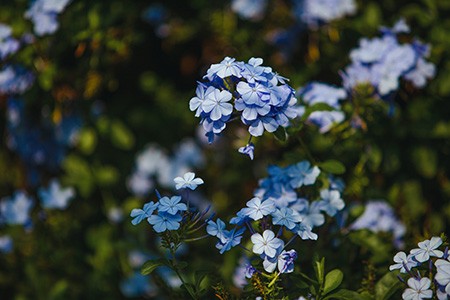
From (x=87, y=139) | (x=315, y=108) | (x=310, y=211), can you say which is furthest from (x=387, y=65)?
(x=87, y=139)

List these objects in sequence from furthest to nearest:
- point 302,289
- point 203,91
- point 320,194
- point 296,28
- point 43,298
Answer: point 296,28, point 43,298, point 320,194, point 302,289, point 203,91

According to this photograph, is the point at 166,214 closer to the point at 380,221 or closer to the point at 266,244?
the point at 266,244

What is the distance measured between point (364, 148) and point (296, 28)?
850 millimetres

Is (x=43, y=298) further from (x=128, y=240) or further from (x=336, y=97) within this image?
(x=336, y=97)

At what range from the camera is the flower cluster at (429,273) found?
1.45 meters

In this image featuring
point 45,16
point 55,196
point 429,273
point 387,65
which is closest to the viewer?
point 429,273

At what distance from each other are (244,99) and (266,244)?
0.36m

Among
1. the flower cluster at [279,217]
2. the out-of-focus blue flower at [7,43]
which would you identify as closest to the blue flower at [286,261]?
the flower cluster at [279,217]

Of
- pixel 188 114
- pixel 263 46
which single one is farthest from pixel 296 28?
pixel 188 114

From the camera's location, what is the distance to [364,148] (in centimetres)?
231

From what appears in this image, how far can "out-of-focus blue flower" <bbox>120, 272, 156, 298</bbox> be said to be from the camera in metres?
2.58

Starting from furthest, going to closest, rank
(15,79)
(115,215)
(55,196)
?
(115,215) → (55,196) → (15,79)

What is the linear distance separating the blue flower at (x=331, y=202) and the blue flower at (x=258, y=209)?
31 centimetres

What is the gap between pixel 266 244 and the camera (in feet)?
5.01
